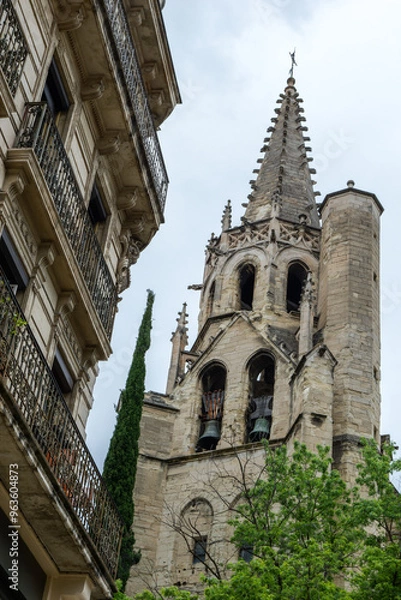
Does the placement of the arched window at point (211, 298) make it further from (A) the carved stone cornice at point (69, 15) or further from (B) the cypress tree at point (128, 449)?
(A) the carved stone cornice at point (69, 15)

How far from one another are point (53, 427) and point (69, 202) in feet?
8.48

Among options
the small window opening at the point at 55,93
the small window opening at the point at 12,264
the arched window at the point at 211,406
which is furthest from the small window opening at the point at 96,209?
the arched window at the point at 211,406

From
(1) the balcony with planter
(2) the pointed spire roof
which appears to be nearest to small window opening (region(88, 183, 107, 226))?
(1) the balcony with planter

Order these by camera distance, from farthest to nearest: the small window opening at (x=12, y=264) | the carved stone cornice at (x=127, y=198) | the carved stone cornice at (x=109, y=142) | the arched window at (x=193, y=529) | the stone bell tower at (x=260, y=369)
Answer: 1. the stone bell tower at (x=260, y=369)
2. the arched window at (x=193, y=529)
3. the carved stone cornice at (x=127, y=198)
4. the carved stone cornice at (x=109, y=142)
5. the small window opening at (x=12, y=264)

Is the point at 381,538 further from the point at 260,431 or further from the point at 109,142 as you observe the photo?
the point at 260,431

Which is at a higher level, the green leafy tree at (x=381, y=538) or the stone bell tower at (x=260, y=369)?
the stone bell tower at (x=260, y=369)

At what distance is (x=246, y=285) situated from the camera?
43438mm

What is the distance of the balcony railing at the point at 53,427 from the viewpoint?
9.41m

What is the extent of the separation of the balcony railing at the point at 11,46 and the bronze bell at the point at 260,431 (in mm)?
25549

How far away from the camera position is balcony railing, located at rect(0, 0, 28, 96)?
33.0ft

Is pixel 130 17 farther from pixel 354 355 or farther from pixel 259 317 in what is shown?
pixel 259 317

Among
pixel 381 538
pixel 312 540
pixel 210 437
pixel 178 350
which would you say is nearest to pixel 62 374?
pixel 312 540

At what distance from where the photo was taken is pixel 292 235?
4344 cm

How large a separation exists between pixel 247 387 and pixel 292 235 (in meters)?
8.27
